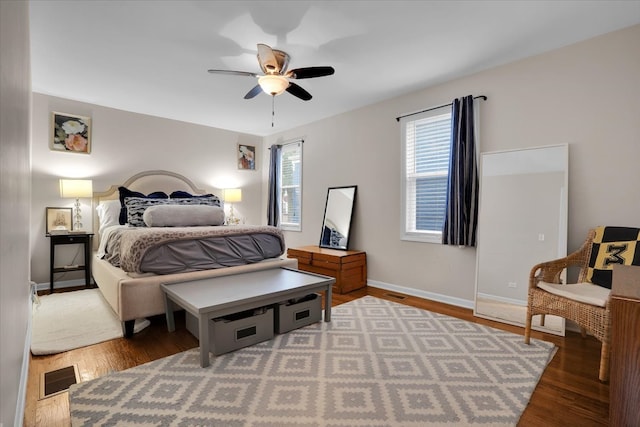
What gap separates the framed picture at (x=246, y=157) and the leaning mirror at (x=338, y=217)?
193cm

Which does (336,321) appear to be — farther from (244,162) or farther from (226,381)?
(244,162)

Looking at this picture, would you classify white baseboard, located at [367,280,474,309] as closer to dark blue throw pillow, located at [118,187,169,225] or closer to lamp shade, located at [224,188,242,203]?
lamp shade, located at [224,188,242,203]

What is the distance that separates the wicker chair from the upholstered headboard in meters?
4.69

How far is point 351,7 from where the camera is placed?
7.07 feet

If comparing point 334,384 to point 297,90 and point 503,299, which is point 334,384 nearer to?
point 503,299

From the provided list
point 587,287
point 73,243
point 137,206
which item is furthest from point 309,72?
point 73,243

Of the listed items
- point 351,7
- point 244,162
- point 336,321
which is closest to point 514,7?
point 351,7

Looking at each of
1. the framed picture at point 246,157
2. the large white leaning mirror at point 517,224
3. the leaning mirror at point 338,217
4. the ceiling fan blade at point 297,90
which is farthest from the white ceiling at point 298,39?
the framed picture at point 246,157

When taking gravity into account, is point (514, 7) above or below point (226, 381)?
above

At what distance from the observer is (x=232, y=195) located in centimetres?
530

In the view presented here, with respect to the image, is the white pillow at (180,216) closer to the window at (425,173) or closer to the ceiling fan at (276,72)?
the ceiling fan at (276,72)

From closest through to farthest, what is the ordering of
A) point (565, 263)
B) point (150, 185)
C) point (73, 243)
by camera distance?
point (565, 263) → point (73, 243) → point (150, 185)

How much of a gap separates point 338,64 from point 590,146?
2.29 m

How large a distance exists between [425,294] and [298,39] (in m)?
2.93
